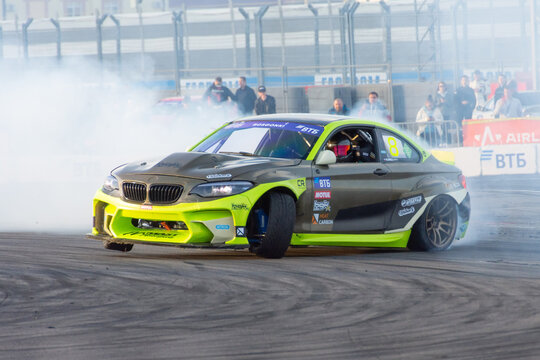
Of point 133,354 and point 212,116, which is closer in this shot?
point 133,354

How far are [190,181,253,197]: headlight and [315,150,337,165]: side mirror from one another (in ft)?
2.87

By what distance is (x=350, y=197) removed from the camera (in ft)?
30.2

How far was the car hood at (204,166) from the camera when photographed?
8430 mm

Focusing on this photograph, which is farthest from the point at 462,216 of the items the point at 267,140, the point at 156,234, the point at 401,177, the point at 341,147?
the point at 156,234

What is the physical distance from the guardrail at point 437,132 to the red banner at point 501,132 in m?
0.43

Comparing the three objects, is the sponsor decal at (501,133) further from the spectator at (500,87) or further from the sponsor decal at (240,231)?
the sponsor decal at (240,231)

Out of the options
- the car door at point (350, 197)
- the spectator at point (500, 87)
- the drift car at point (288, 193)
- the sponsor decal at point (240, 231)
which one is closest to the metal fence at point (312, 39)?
the spectator at point (500, 87)

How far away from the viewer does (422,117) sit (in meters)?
22.6

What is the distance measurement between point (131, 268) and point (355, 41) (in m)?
Result: 17.8

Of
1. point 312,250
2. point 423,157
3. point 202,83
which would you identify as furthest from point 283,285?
point 202,83

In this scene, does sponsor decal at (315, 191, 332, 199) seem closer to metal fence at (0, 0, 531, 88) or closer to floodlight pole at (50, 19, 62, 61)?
metal fence at (0, 0, 531, 88)

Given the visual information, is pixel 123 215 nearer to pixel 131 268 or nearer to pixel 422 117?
pixel 131 268

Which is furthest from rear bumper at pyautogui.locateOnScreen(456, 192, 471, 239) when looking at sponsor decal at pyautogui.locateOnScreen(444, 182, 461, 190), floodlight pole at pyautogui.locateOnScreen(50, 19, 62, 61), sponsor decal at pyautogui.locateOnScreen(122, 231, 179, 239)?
floodlight pole at pyautogui.locateOnScreen(50, 19, 62, 61)

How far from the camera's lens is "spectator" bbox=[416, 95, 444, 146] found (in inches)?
883
